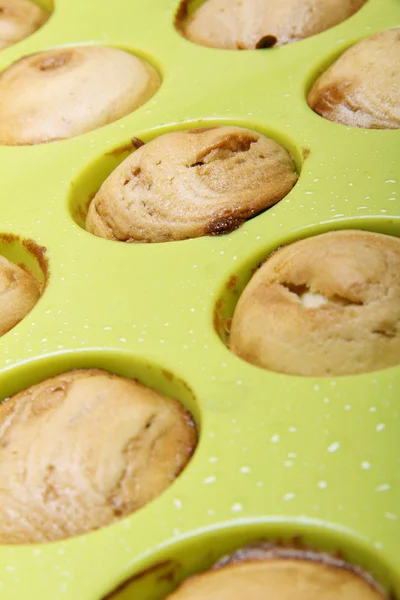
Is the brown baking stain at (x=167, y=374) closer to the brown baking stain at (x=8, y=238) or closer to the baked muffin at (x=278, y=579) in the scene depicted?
the baked muffin at (x=278, y=579)

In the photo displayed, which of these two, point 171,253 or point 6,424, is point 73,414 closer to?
point 6,424

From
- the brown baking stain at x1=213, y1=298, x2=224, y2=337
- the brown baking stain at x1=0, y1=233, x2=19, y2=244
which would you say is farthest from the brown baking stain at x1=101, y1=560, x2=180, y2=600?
the brown baking stain at x1=0, y1=233, x2=19, y2=244

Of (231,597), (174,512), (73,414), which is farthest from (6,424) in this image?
(231,597)

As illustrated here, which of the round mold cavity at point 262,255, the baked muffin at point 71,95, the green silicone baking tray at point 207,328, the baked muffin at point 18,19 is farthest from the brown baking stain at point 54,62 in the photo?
the round mold cavity at point 262,255

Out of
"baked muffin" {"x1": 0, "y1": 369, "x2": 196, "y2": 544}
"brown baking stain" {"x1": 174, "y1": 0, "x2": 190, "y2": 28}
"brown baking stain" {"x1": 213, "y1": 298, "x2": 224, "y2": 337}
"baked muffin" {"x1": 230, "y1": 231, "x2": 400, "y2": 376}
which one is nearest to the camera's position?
"baked muffin" {"x1": 0, "y1": 369, "x2": 196, "y2": 544}

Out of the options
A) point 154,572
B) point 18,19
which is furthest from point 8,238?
point 18,19

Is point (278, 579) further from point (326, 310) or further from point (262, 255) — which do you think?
point (262, 255)

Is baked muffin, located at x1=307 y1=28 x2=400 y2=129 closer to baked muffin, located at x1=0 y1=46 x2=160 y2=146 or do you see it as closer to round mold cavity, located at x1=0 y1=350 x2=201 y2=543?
baked muffin, located at x1=0 y1=46 x2=160 y2=146
